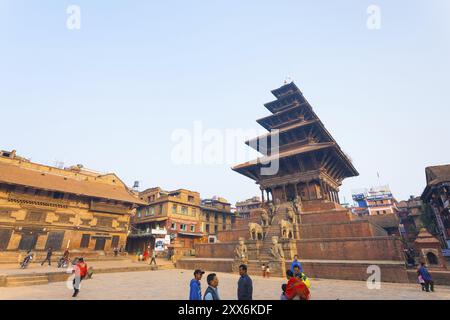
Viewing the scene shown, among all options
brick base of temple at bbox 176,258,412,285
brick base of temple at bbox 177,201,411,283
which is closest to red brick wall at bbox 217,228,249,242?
brick base of temple at bbox 177,201,411,283

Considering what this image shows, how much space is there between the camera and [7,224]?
20781 mm

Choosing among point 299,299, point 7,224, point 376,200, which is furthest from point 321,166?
point 376,200

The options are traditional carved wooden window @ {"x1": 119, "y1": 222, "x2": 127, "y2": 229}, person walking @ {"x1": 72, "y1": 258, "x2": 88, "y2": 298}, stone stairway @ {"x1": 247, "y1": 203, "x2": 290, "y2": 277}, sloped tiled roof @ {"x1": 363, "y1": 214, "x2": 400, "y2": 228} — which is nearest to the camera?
person walking @ {"x1": 72, "y1": 258, "x2": 88, "y2": 298}

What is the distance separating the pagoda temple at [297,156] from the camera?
22297 millimetres

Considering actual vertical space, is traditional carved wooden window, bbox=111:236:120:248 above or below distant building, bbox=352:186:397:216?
below

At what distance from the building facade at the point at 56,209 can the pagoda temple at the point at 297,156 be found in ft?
51.5

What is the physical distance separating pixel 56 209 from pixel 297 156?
24449 mm

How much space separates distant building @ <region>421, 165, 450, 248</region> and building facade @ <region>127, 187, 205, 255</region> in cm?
3166

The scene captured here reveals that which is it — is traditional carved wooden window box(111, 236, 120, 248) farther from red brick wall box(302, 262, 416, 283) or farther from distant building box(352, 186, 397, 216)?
distant building box(352, 186, 397, 216)

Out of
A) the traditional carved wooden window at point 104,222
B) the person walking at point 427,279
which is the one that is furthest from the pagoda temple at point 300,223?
the traditional carved wooden window at point 104,222

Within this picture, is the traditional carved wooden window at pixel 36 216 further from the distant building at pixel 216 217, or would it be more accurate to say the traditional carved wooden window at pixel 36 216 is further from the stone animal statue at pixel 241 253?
the distant building at pixel 216 217

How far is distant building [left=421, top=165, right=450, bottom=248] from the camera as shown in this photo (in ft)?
81.8

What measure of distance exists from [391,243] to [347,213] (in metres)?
4.65
